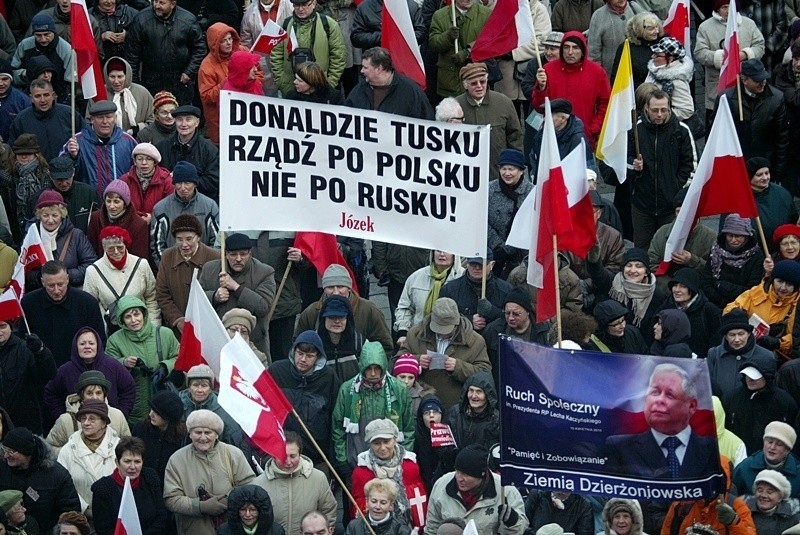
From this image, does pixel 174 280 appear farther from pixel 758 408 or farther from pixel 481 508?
pixel 758 408

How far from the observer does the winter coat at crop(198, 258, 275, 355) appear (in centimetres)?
1625

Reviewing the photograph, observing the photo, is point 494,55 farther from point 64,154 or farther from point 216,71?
point 64,154

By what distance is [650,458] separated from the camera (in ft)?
40.6

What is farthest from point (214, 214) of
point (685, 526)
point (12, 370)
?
point (685, 526)

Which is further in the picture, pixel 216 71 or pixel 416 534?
pixel 216 71

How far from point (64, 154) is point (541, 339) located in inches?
188

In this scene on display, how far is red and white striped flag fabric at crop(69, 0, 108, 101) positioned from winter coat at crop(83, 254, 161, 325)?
8.98ft

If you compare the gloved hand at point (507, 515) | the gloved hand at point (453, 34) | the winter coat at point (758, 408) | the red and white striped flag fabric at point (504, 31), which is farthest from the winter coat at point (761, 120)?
the gloved hand at point (507, 515)

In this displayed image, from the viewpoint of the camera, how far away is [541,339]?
15984 millimetres

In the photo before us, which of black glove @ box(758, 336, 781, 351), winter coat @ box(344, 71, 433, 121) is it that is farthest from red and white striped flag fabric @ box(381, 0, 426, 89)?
black glove @ box(758, 336, 781, 351)

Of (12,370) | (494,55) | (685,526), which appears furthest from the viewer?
(494,55)

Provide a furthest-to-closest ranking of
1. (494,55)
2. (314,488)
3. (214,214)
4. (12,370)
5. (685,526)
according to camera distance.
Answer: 1. (494,55)
2. (214,214)
3. (12,370)
4. (314,488)
5. (685,526)

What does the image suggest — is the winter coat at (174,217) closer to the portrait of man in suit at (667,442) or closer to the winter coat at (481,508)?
the winter coat at (481,508)

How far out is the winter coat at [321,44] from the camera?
64.6 ft
